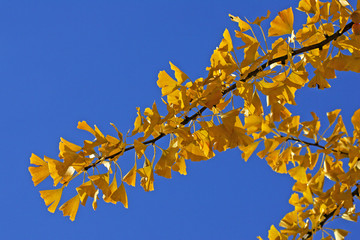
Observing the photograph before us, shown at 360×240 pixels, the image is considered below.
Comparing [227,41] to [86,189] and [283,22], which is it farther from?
[86,189]

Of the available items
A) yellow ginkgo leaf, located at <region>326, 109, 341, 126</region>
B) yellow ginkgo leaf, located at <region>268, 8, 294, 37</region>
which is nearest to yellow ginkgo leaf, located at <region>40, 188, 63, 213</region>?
yellow ginkgo leaf, located at <region>268, 8, 294, 37</region>

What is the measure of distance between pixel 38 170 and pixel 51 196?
67 millimetres

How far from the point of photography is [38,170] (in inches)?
37.2

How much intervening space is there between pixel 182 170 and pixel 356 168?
0.51 metres

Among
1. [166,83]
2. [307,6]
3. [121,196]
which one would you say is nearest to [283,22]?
[307,6]

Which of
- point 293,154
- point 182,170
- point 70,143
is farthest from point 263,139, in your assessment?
point 70,143

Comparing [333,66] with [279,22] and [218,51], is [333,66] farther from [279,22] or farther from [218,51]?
[218,51]

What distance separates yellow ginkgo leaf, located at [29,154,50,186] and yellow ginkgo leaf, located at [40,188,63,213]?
0.10 feet

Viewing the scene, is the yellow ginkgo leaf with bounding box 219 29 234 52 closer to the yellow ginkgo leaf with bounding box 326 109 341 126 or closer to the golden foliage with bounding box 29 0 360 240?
the golden foliage with bounding box 29 0 360 240

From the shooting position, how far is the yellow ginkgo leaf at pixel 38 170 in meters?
0.94

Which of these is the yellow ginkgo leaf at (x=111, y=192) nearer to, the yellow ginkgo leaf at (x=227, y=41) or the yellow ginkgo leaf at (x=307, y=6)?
the yellow ginkgo leaf at (x=227, y=41)

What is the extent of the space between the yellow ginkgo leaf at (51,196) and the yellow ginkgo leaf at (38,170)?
31 mm

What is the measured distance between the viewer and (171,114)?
2.83ft

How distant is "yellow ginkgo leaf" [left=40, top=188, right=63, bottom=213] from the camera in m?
0.96
